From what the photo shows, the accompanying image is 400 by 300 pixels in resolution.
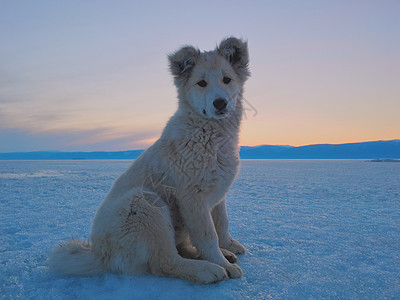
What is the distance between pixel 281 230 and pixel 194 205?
6.54 ft

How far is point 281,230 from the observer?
3.82 m

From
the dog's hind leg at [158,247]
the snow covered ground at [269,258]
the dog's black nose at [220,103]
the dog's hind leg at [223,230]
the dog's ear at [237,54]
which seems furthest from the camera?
the dog's hind leg at [223,230]

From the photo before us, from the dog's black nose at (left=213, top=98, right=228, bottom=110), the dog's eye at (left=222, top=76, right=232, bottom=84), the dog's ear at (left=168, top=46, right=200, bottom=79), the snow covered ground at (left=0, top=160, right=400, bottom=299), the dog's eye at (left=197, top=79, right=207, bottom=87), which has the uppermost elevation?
the dog's ear at (left=168, top=46, right=200, bottom=79)

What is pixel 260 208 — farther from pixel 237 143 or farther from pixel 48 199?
pixel 48 199

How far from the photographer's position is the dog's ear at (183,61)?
2.73 metres

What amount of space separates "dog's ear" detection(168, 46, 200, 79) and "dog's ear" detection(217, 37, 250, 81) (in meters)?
0.28

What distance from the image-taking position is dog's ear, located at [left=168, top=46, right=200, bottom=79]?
273 cm

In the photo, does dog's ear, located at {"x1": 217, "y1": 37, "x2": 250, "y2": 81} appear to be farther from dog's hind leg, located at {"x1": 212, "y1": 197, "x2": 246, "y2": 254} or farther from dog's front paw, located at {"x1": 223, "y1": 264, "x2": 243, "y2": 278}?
dog's front paw, located at {"x1": 223, "y1": 264, "x2": 243, "y2": 278}

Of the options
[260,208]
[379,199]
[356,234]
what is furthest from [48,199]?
[379,199]

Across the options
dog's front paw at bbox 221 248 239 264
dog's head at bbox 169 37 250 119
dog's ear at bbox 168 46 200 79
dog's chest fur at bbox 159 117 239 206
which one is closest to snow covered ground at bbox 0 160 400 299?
dog's front paw at bbox 221 248 239 264

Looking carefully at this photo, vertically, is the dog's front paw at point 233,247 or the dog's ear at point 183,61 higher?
the dog's ear at point 183,61

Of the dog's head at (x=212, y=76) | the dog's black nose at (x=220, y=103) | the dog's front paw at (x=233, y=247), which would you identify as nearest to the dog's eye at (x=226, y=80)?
the dog's head at (x=212, y=76)

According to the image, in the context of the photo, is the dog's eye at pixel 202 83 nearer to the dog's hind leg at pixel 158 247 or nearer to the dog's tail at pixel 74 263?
the dog's hind leg at pixel 158 247

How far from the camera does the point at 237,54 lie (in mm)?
2855
